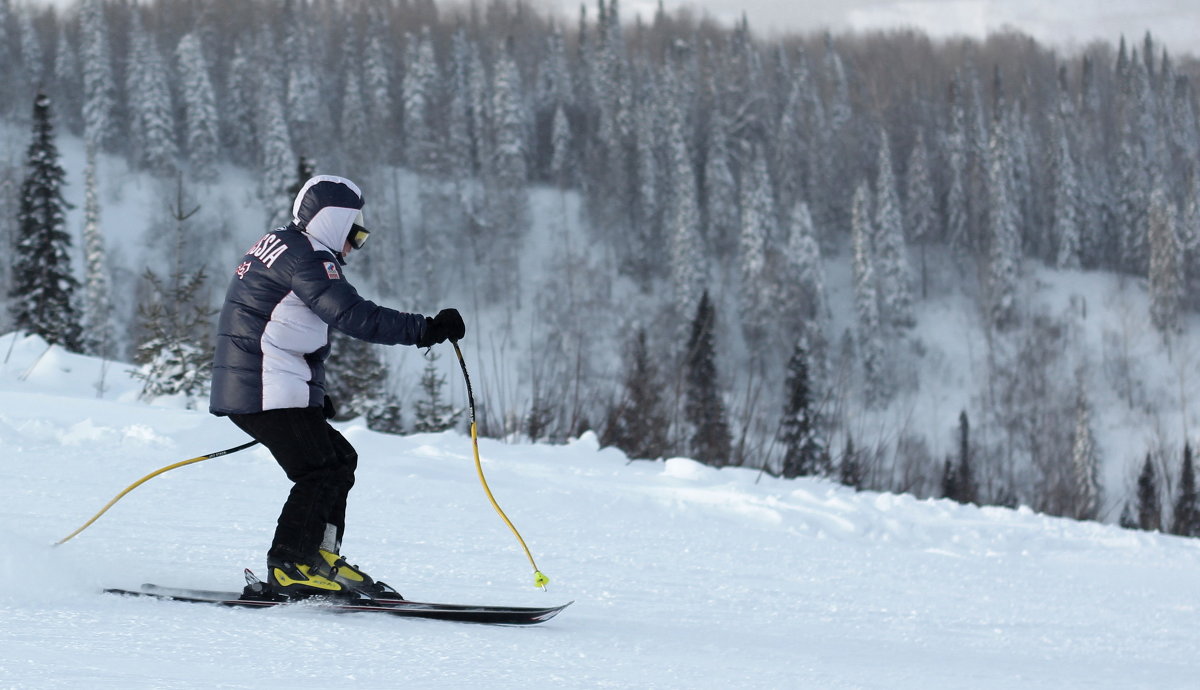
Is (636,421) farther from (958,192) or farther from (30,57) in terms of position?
(30,57)

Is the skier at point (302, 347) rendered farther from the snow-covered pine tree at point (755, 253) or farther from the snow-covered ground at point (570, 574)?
the snow-covered pine tree at point (755, 253)

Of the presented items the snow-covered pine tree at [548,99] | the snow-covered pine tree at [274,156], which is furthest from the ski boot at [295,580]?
the snow-covered pine tree at [548,99]

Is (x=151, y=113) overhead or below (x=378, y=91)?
below

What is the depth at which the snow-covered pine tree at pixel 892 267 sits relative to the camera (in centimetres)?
6769

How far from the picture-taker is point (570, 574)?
502 cm

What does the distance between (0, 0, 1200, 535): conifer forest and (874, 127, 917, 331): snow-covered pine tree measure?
18 cm

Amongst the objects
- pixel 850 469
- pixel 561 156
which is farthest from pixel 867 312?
pixel 850 469

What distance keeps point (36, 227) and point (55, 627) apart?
30114 millimetres

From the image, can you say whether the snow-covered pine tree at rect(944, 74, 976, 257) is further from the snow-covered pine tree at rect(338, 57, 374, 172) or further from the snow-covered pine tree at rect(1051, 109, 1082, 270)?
the snow-covered pine tree at rect(338, 57, 374, 172)

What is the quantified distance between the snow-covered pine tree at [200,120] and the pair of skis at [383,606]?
71.1 metres

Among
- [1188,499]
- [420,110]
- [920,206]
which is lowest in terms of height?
[1188,499]

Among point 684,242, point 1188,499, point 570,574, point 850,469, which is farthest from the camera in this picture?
point 684,242

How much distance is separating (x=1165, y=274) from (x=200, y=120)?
225ft

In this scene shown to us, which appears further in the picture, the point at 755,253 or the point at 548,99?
the point at 548,99
